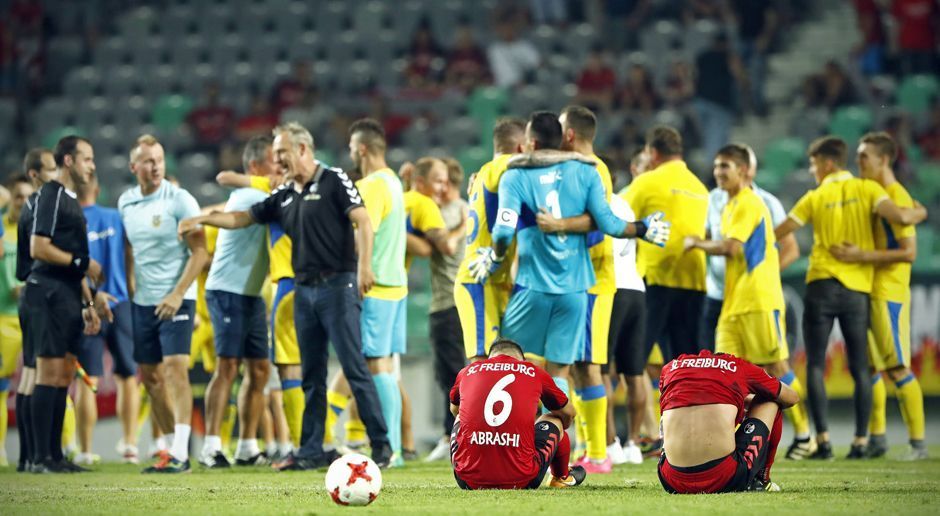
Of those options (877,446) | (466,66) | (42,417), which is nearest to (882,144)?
(877,446)

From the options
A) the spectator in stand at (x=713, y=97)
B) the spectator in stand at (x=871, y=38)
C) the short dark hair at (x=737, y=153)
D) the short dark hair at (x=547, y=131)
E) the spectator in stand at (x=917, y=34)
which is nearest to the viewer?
the short dark hair at (x=547, y=131)

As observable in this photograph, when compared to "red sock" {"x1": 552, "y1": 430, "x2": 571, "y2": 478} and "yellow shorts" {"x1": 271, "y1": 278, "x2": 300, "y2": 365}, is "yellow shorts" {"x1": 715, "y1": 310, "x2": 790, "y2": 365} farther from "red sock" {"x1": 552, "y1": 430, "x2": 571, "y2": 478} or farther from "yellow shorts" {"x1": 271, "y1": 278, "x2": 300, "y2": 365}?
"yellow shorts" {"x1": 271, "y1": 278, "x2": 300, "y2": 365}

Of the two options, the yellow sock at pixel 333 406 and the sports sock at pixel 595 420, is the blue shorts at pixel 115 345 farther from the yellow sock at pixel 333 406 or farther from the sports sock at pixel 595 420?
the sports sock at pixel 595 420

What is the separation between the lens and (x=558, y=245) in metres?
8.65

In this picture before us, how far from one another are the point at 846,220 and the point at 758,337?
4.73ft

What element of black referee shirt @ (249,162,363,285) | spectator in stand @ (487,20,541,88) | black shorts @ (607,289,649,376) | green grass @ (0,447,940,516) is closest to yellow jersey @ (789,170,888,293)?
black shorts @ (607,289,649,376)

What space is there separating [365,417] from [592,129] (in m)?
2.62

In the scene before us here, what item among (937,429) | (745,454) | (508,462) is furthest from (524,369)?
(937,429)

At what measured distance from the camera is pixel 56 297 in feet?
32.4

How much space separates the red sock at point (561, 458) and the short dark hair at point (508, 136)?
111 inches

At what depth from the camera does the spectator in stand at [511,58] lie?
21.7m

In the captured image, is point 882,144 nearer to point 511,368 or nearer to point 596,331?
point 596,331

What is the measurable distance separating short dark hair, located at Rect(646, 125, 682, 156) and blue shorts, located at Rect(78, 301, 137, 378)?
468 cm

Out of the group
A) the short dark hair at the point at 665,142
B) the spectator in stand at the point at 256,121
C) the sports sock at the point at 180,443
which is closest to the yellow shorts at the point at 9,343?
the sports sock at the point at 180,443
